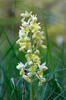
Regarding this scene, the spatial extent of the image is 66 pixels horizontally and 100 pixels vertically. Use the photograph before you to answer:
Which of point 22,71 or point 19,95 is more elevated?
point 22,71

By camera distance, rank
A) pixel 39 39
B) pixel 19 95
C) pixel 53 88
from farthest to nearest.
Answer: pixel 53 88
pixel 19 95
pixel 39 39

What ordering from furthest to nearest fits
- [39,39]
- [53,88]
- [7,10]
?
[7,10] → [53,88] → [39,39]

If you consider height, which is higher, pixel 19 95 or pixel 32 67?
pixel 32 67

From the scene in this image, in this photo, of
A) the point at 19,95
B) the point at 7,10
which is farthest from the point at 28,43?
the point at 7,10

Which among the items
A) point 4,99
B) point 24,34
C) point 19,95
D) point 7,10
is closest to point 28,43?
point 24,34

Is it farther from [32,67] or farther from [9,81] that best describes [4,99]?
[32,67]

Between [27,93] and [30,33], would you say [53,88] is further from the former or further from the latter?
[30,33]

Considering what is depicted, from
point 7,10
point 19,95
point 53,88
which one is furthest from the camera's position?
point 7,10

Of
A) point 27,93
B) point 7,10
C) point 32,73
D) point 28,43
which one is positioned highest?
point 28,43

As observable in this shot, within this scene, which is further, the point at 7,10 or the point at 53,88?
the point at 7,10
